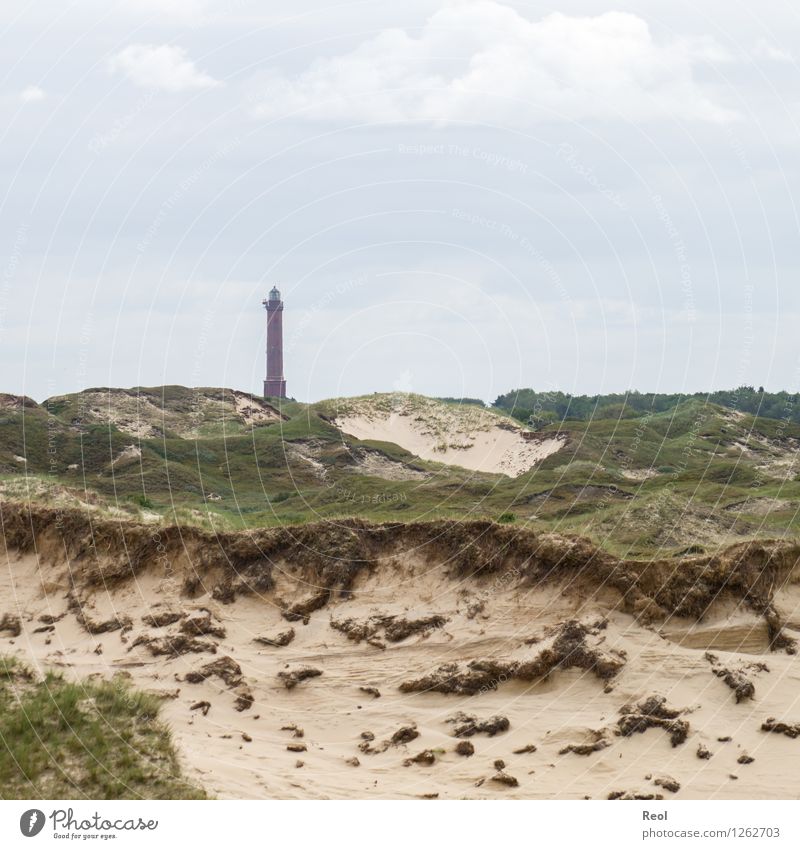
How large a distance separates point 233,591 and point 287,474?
29873 mm

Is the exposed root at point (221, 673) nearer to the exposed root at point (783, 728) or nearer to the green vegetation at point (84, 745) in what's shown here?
the green vegetation at point (84, 745)

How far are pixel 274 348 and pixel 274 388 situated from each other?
16.2 feet

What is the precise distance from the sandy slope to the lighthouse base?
22870 mm

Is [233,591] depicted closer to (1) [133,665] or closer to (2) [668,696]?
(1) [133,665]

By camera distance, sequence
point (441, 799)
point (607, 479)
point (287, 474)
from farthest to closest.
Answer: point (287, 474)
point (607, 479)
point (441, 799)

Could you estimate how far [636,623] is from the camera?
60.1 ft

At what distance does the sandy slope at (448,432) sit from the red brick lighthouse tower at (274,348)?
62.9 ft

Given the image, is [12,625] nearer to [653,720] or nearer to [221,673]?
[221,673]

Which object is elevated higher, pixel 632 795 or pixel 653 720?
pixel 653 720

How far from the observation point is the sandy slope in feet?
187

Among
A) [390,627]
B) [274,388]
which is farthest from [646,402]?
[390,627]

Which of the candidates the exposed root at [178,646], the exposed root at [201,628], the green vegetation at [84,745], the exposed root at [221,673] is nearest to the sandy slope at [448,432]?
the exposed root at [201,628]

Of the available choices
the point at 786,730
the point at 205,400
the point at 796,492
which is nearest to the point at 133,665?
the point at 786,730

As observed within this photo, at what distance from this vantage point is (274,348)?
295 ft
